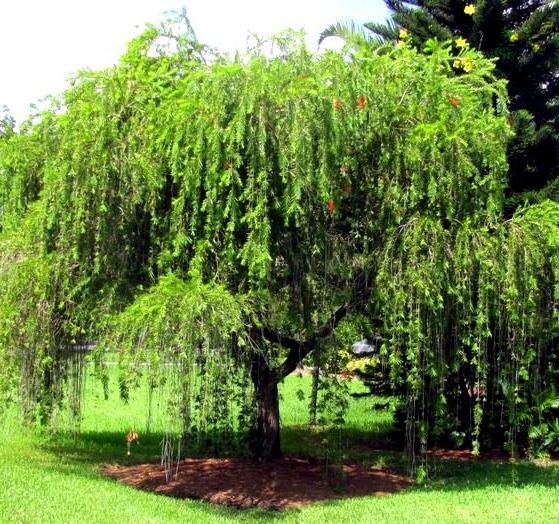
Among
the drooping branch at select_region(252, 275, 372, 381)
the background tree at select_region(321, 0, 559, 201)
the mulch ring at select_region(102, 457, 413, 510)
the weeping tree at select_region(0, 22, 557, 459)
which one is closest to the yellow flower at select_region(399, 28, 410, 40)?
the background tree at select_region(321, 0, 559, 201)

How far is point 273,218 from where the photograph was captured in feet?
26.2

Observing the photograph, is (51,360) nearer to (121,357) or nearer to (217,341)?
(121,357)

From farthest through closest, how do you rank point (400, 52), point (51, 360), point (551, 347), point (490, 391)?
point (551, 347), point (490, 391), point (400, 52), point (51, 360)

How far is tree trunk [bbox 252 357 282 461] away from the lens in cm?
975

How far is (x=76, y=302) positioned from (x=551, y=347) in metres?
6.19

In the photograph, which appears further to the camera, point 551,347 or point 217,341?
point 551,347

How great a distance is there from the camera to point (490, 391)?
987 centimetres

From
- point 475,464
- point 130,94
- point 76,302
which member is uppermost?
point 130,94

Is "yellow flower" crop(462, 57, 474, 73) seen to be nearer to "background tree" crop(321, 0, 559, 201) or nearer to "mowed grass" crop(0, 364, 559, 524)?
"background tree" crop(321, 0, 559, 201)

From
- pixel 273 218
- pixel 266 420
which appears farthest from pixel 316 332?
pixel 266 420

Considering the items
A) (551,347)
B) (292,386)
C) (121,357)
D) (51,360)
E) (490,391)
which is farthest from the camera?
(292,386)

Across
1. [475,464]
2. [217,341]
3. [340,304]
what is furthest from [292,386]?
[217,341]

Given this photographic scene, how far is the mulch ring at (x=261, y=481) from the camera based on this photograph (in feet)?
28.6

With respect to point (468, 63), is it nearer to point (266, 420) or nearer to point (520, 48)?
point (520, 48)
